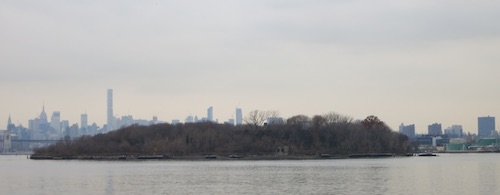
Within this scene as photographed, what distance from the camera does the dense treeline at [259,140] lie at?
158 metres

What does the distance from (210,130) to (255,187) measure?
111370 mm

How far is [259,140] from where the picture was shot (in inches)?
6289

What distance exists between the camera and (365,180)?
61.4 meters

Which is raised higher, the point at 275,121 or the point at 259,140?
the point at 275,121

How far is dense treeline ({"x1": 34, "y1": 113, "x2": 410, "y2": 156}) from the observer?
15825 centimetres

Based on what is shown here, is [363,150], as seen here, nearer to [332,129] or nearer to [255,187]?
[332,129]

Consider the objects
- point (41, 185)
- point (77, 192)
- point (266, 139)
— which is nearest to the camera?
point (77, 192)

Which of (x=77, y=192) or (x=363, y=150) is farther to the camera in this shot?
(x=363, y=150)

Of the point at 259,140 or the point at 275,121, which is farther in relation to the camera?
the point at 275,121

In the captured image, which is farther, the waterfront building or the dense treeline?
the waterfront building

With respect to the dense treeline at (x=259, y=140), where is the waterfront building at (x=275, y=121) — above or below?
above

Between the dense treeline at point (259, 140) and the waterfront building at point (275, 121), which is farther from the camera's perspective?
the waterfront building at point (275, 121)

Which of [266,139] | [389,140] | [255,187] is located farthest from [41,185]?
[389,140]

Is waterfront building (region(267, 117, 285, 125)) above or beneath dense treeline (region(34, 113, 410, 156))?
above
